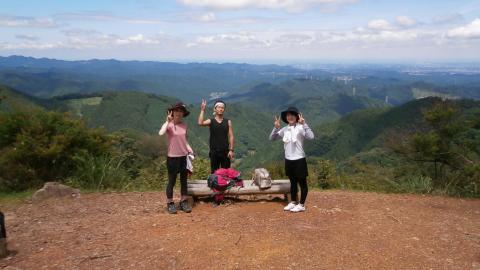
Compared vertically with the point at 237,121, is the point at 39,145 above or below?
above

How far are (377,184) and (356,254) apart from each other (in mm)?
5760

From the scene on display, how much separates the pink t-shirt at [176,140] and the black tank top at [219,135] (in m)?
0.57

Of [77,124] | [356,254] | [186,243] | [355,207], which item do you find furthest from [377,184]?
[77,124]

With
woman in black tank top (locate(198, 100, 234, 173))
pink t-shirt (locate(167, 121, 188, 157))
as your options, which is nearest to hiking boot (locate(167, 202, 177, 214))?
pink t-shirt (locate(167, 121, 188, 157))

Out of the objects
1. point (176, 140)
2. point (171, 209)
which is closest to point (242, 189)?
point (171, 209)

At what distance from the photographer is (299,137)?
6109 mm

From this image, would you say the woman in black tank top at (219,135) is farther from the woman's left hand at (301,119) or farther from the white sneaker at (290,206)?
the white sneaker at (290,206)

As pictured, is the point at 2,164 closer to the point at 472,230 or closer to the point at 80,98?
the point at 472,230

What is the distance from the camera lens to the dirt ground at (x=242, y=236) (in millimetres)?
4574

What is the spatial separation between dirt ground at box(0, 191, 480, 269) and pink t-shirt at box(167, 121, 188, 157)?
Result: 1.04 meters

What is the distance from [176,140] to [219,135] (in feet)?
2.61

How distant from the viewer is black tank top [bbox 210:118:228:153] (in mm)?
6539

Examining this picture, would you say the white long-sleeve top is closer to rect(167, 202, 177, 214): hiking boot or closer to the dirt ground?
the dirt ground

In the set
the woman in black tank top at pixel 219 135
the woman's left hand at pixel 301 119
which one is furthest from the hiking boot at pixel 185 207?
the woman's left hand at pixel 301 119
